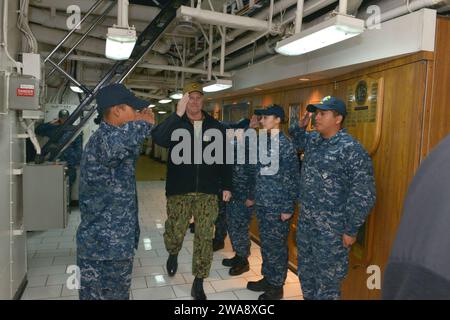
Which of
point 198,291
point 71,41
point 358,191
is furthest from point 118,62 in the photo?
point 358,191

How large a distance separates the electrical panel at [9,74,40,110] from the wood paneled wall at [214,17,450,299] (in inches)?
99.3

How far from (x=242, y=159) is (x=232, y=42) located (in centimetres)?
169

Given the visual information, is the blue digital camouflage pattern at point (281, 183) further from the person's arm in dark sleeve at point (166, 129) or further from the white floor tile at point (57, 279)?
the white floor tile at point (57, 279)

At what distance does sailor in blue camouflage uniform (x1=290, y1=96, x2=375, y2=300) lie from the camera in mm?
2285

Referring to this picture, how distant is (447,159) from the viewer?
20.3 inches

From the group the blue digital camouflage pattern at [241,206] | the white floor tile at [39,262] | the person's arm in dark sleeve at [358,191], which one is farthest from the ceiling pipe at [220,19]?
the white floor tile at [39,262]

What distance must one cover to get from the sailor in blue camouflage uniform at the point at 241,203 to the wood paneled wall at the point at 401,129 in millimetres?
1214

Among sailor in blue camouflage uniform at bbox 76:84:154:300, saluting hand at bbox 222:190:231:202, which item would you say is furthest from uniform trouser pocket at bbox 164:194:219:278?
sailor in blue camouflage uniform at bbox 76:84:154:300

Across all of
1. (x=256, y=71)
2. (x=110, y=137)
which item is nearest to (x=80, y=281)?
(x=110, y=137)

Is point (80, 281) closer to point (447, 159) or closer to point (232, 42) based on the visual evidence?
point (447, 159)

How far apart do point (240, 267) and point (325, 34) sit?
2.50 metres

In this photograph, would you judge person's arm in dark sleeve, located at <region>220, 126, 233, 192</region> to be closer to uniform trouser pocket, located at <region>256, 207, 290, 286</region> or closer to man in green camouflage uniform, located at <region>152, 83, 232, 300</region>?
man in green camouflage uniform, located at <region>152, 83, 232, 300</region>

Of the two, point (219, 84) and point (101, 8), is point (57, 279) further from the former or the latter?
point (101, 8)

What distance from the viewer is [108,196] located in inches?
80.4
